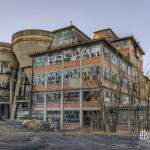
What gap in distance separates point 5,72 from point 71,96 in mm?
24209

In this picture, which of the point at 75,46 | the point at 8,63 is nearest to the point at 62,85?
the point at 75,46

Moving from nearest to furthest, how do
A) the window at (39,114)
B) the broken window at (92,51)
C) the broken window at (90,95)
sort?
1. the broken window at (90,95)
2. the broken window at (92,51)
3. the window at (39,114)

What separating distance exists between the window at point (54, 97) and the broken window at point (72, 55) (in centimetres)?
562

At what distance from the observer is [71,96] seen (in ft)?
142

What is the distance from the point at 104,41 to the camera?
4206 cm

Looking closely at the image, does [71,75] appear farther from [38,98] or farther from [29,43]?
[29,43]

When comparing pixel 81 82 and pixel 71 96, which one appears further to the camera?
pixel 71 96

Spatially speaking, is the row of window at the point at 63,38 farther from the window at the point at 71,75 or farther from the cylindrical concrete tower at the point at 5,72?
the cylindrical concrete tower at the point at 5,72

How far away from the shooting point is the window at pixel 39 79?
157 ft

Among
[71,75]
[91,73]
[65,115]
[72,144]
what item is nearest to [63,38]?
[71,75]

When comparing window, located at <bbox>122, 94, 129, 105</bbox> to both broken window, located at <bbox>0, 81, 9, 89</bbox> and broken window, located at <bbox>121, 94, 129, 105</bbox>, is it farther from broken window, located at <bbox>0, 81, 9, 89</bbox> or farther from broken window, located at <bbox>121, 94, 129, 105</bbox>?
broken window, located at <bbox>0, 81, 9, 89</bbox>

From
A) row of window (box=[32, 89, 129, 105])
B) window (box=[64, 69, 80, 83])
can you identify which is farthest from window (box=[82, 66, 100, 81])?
row of window (box=[32, 89, 129, 105])

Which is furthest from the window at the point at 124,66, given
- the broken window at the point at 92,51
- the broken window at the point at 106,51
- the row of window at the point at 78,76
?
the broken window at the point at 92,51

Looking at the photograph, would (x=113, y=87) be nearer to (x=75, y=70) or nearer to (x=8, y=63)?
(x=75, y=70)
